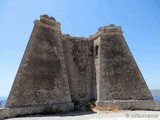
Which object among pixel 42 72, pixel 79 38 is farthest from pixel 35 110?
pixel 79 38

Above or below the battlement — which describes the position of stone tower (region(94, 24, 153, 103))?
below

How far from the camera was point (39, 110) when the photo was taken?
1102cm

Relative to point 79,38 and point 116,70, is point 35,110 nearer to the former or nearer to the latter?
point 116,70

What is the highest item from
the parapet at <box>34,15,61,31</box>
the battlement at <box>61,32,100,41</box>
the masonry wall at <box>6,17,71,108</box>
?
the parapet at <box>34,15,61,31</box>

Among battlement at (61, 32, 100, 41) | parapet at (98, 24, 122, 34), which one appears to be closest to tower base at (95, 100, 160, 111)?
parapet at (98, 24, 122, 34)

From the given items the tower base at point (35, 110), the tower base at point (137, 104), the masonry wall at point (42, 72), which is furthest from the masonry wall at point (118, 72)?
the masonry wall at point (42, 72)

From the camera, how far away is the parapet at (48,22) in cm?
1359

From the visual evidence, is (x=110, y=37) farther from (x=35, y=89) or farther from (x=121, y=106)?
(x=35, y=89)

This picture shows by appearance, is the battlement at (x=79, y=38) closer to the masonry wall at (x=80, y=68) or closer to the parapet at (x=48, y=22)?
the masonry wall at (x=80, y=68)

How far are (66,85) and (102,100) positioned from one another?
116 inches

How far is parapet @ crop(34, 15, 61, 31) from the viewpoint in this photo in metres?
13.6

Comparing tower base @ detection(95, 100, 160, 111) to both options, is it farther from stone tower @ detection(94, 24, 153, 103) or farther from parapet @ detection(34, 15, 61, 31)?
parapet @ detection(34, 15, 61, 31)

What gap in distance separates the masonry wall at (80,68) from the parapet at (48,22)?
61.7 inches

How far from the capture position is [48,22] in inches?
555
